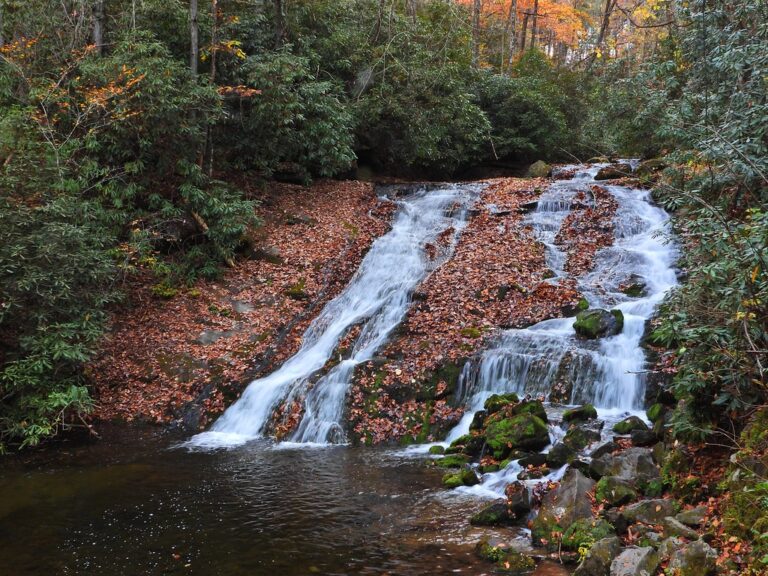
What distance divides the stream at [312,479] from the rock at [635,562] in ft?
Answer: 2.18

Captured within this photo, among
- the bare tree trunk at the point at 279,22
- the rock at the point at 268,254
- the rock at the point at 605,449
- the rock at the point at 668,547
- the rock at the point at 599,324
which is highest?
the bare tree trunk at the point at 279,22

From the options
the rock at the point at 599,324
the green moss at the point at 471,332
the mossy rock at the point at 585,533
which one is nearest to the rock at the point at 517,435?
the mossy rock at the point at 585,533

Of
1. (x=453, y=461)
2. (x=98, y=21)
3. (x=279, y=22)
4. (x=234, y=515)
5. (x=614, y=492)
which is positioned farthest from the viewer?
(x=279, y=22)

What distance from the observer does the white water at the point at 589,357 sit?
9.10m

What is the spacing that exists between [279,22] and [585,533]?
17.2 m

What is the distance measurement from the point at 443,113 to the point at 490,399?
13.9 meters

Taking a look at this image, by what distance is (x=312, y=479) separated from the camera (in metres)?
7.93

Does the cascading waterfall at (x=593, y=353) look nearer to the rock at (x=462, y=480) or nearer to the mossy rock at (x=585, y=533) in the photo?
the rock at (x=462, y=480)

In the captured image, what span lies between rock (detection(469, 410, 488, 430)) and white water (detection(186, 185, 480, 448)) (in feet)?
7.82

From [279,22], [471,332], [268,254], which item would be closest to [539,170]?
[279,22]

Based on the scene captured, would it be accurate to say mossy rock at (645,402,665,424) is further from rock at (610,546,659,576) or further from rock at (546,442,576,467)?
rock at (610,546,659,576)

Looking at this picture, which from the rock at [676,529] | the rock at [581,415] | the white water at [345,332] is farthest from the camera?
the white water at [345,332]

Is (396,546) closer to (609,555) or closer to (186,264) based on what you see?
(609,555)

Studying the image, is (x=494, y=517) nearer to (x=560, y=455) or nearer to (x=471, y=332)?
(x=560, y=455)
